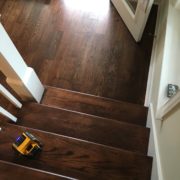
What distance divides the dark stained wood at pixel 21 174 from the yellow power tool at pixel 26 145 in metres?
0.13

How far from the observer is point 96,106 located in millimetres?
1973

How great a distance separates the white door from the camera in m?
2.09

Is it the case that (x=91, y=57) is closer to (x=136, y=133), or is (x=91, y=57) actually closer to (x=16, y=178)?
(x=136, y=133)

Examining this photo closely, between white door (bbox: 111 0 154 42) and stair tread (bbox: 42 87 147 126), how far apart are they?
83 cm

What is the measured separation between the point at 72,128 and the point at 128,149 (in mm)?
442

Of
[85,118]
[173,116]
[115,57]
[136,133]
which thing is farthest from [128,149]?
[115,57]

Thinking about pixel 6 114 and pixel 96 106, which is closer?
pixel 6 114

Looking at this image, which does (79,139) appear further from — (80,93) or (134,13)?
(134,13)

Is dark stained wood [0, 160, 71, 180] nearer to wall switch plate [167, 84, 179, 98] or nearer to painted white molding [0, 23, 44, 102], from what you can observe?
painted white molding [0, 23, 44, 102]

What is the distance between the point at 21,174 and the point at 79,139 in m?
0.46

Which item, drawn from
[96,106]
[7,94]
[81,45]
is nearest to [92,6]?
Answer: [81,45]

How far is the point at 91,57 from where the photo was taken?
96.9 inches

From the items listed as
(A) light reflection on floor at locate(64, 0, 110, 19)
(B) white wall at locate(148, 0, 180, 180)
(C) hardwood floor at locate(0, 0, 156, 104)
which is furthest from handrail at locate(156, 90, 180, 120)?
(A) light reflection on floor at locate(64, 0, 110, 19)

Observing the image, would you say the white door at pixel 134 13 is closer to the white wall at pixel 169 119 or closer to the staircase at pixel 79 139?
the white wall at pixel 169 119
